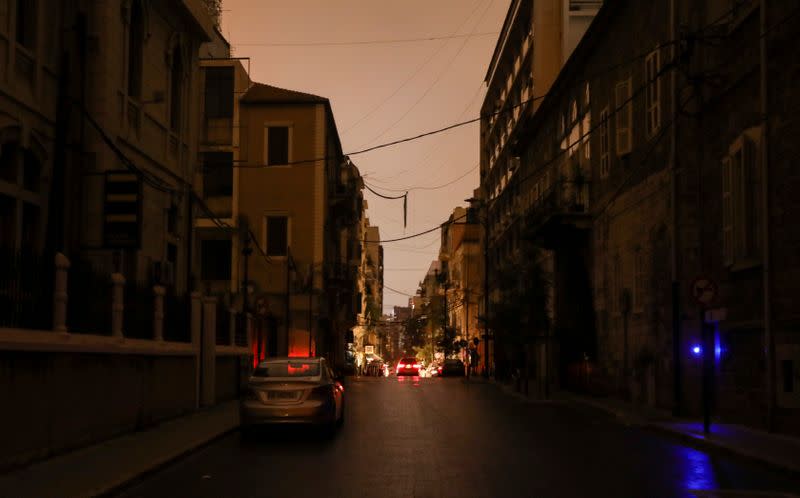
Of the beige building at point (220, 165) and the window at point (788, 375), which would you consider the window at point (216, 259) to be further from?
the window at point (788, 375)

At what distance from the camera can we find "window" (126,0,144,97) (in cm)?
2317

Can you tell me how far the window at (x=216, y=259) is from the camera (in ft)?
168

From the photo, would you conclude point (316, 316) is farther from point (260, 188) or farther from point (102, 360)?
point (102, 360)

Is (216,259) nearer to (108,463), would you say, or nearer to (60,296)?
(60,296)

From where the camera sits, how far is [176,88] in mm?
26500

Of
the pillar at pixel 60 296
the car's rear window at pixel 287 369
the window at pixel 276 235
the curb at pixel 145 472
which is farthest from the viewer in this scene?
the window at pixel 276 235

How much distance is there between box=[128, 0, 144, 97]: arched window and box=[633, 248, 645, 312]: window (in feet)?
47.9

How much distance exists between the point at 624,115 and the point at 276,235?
87.6 feet

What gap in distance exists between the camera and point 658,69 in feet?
82.8

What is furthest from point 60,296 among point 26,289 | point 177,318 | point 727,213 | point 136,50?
point 727,213

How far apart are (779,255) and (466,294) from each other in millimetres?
74854

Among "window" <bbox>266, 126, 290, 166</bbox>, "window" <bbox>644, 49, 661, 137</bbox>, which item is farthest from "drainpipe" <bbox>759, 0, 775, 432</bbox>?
"window" <bbox>266, 126, 290, 166</bbox>

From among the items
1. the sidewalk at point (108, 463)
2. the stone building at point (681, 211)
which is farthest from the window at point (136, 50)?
the stone building at point (681, 211)

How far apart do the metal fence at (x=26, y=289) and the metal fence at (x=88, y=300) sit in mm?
731
